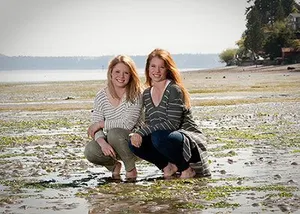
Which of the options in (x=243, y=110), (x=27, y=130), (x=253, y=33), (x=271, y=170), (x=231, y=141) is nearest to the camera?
(x=271, y=170)

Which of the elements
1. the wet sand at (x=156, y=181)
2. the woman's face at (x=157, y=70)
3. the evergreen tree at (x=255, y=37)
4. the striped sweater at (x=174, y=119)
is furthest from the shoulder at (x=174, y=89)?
the evergreen tree at (x=255, y=37)

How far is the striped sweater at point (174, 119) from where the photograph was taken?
9.76 m

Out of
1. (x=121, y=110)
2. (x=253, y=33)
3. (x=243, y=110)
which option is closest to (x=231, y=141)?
(x=121, y=110)

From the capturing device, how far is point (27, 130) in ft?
66.3

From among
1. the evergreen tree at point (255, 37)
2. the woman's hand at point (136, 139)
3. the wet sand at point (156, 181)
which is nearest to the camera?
the wet sand at point (156, 181)

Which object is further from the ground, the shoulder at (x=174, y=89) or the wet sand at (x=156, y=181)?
the shoulder at (x=174, y=89)

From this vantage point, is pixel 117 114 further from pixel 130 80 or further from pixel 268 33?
pixel 268 33

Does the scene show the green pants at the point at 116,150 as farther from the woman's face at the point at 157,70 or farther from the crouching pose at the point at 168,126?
the woman's face at the point at 157,70

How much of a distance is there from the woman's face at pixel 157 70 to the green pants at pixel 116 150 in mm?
898

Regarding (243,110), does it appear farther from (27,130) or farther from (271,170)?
(271,170)

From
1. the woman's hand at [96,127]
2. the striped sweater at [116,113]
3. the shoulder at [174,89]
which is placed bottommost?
the woman's hand at [96,127]

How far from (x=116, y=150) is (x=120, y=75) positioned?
43.9 inches

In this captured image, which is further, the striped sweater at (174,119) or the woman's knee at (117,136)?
the woman's knee at (117,136)

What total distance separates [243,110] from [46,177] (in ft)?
52.3
